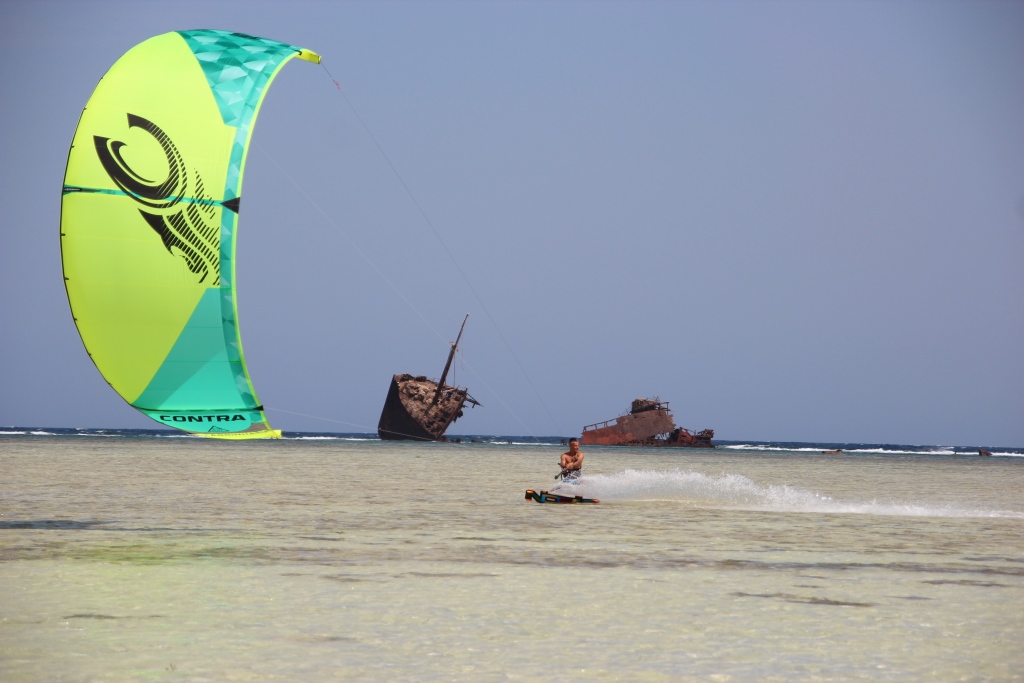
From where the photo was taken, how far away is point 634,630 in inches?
415

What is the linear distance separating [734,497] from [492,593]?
2029 centimetres

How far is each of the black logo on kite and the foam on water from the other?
58.8 feet

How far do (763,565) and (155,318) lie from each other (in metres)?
8.64

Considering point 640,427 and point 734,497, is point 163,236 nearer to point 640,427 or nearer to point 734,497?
point 734,497

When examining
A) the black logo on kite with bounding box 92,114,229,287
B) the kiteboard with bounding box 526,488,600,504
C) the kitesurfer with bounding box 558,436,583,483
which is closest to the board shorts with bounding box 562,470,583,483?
the kitesurfer with bounding box 558,436,583,483

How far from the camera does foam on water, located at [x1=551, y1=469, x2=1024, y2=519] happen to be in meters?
27.0

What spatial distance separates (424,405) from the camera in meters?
104

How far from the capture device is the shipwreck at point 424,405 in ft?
339

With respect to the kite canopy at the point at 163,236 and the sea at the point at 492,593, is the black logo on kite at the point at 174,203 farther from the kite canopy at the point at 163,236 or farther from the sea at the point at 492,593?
the sea at the point at 492,593

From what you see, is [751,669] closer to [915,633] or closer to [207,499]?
[915,633]

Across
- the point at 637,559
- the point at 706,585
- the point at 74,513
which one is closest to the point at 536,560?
the point at 637,559

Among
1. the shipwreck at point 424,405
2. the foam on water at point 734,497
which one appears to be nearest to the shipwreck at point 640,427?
the shipwreck at point 424,405

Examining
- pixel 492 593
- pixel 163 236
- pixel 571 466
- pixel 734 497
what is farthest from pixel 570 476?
pixel 163 236

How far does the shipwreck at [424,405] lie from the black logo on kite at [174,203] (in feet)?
296
